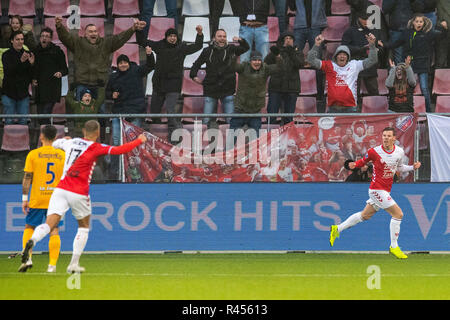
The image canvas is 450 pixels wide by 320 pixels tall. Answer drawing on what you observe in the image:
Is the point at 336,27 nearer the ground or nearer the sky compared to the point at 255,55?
nearer the sky

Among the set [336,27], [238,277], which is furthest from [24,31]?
[238,277]

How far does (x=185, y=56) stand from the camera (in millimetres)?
17062

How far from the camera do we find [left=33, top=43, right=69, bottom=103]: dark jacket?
16109 mm

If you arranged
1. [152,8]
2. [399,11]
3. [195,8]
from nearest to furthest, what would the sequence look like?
1. [399,11]
2. [152,8]
3. [195,8]

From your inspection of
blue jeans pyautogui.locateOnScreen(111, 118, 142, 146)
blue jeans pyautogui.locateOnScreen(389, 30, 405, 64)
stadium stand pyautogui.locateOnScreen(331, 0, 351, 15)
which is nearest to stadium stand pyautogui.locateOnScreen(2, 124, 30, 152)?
blue jeans pyautogui.locateOnScreen(111, 118, 142, 146)

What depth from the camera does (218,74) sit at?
53.3ft

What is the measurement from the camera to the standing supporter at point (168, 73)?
16.4 meters

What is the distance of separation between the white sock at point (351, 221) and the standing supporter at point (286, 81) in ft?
10.4

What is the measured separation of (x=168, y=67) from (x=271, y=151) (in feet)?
11.9

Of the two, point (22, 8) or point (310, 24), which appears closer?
point (310, 24)

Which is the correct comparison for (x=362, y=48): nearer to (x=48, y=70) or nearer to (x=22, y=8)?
(x=48, y=70)

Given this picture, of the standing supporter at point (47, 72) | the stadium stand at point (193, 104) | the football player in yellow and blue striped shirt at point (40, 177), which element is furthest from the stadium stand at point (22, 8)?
the football player in yellow and blue striped shirt at point (40, 177)

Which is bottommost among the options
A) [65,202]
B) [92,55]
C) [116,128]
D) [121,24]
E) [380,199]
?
[380,199]

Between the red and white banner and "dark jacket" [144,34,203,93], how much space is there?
251cm
